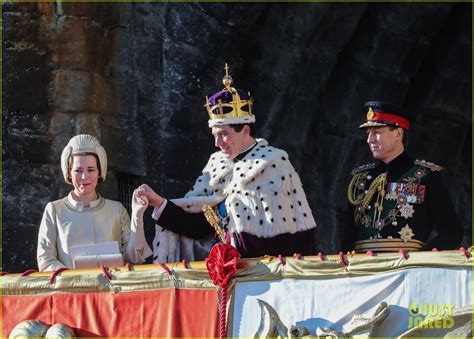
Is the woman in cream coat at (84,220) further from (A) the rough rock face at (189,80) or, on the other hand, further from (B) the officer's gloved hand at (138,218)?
(A) the rough rock face at (189,80)

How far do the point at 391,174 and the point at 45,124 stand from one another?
328cm

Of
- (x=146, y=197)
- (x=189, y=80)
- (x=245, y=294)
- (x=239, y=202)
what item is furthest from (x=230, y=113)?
(x=189, y=80)

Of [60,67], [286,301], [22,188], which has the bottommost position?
[286,301]

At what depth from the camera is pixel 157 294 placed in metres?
10.2

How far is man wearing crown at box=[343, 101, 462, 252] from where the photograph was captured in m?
10.9

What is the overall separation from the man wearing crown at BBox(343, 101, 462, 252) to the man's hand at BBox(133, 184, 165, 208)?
112cm

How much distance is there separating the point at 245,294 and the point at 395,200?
139 cm

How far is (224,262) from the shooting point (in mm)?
10023

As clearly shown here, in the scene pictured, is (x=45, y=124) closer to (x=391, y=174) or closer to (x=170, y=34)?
(x=170, y=34)

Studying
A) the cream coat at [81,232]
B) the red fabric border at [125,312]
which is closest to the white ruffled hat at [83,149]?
the cream coat at [81,232]

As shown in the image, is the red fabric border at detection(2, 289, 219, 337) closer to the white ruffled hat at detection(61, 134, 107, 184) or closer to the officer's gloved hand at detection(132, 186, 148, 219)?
the officer's gloved hand at detection(132, 186, 148, 219)

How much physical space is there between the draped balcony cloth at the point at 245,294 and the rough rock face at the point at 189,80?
9.40 feet

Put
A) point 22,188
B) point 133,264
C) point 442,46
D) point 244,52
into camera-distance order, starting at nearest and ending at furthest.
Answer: point 133,264, point 22,188, point 244,52, point 442,46

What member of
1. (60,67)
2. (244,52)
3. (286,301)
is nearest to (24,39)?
(60,67)
